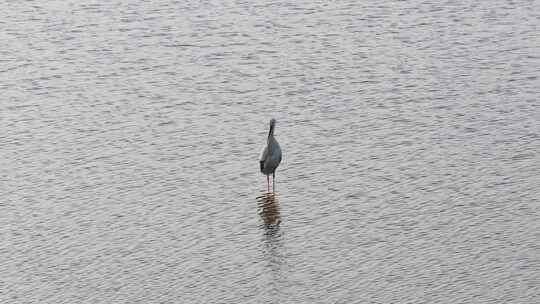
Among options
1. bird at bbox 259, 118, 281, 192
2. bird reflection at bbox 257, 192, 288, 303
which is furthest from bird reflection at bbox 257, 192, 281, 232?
bird at bbox 259, 118, 281, 192

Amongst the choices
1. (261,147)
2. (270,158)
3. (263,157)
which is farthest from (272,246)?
(261,147)

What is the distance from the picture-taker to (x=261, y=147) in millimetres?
33906

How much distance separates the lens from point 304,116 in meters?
36.2

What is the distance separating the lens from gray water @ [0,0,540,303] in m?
26.5

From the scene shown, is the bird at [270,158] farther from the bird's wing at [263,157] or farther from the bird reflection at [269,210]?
the bird reflection at [269,210]

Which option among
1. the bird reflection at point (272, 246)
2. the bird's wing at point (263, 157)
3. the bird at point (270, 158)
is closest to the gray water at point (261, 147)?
the bird reflection at point (272, 246)

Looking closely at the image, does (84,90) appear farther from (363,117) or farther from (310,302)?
(310,302)

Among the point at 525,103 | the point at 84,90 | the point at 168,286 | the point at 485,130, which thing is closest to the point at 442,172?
the point at 485,130

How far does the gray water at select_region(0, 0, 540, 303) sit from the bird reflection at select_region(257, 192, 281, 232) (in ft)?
0.19

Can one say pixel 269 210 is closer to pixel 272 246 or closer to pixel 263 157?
pixel 263 157

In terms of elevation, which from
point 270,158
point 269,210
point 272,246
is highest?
point 270,158

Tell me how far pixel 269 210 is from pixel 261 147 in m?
4.21

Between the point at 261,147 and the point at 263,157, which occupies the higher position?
the point at 263,157

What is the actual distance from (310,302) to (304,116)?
11.8 m
